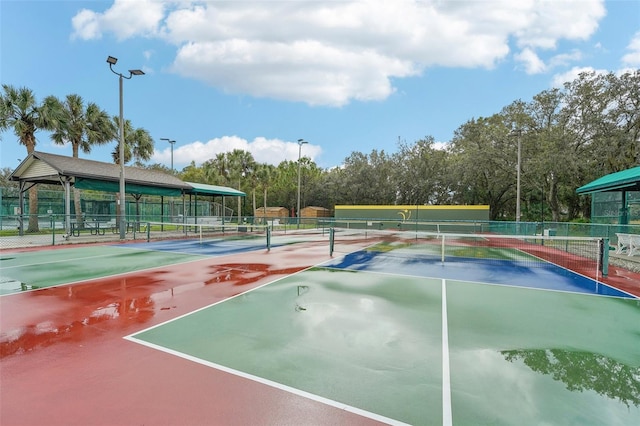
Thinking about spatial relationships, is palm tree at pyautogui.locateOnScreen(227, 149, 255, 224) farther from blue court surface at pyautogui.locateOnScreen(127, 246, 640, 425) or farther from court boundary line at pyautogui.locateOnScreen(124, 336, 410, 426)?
court boundary line at pyautogui.locateOnScreen(124, 336, 410, 426)

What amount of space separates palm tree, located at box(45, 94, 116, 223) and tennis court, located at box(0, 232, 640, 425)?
1946 centimetres

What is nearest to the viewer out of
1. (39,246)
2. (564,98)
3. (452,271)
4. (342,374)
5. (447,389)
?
(447,389)

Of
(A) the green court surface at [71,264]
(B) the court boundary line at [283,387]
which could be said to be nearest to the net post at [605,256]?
(B) the court boundary line at [283,387]

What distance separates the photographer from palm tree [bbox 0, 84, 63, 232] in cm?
2252

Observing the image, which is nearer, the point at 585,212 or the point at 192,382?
the point at 192,382

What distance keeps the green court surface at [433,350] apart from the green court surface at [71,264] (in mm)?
5437

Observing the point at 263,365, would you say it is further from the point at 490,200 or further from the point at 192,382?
the point at 490,200

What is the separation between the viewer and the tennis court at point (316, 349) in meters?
3.41

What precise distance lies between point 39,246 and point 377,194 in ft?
135

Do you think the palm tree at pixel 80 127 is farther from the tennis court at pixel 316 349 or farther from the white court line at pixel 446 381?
the white court line at pixel 446 381

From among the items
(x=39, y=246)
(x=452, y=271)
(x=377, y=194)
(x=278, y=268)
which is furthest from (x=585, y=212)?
(x=39, y=246)

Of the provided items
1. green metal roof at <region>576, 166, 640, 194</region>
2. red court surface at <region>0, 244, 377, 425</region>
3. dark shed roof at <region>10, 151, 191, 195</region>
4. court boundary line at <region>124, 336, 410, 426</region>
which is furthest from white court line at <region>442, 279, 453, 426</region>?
dark shed roof at <region>10, 151, 191, 195</region>

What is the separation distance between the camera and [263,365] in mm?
4312

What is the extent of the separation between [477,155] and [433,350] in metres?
36.5
